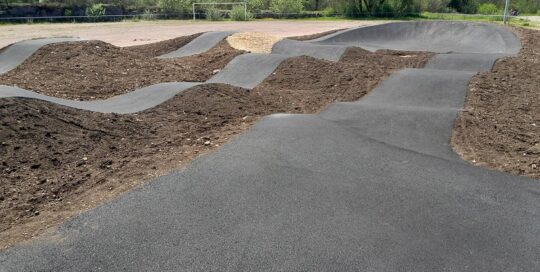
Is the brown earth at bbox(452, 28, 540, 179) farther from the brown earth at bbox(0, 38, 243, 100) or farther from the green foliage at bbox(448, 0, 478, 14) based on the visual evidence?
the green foliage at bbox(448, 0, 478, 14)

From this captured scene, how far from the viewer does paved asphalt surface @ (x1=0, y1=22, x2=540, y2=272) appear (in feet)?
12.6

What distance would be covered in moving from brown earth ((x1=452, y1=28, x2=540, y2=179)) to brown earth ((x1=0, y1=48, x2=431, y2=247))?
2.49 meters

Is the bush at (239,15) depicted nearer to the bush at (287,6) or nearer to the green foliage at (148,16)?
the bush at (287,6)

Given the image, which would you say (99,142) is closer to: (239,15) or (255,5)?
(239,15)

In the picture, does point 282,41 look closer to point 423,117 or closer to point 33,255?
point 423,117

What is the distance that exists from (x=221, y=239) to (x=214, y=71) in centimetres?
886

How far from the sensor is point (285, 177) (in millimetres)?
5301

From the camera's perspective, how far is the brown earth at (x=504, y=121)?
6.19 meters

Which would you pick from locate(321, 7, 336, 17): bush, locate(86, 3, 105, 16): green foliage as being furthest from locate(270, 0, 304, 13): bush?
locate(86, 3, 105, 16): green foliage

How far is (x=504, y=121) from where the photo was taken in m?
7.88

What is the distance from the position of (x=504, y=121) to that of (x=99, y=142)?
22.1 ft

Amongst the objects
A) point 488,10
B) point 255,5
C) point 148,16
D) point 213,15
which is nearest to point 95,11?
point 148,16

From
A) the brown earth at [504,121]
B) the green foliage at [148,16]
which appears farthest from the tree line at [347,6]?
the brown earth at [504,121]

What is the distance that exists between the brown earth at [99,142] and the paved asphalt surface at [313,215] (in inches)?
17.2
